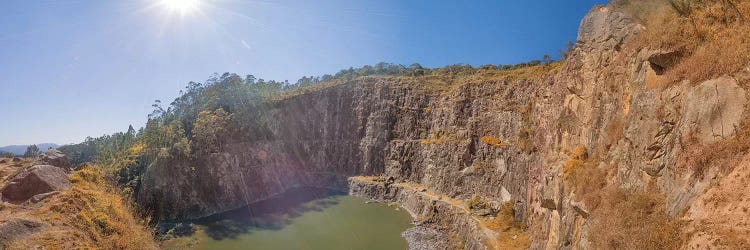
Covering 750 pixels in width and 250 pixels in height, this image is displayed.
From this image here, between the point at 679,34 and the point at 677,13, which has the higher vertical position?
the point at 677,13

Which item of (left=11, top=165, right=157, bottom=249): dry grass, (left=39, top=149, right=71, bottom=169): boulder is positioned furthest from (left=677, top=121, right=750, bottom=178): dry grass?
(left=39, top=149, right=71, bottom=169): boulder

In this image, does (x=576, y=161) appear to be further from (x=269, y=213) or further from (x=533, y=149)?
(x=269, y=213)

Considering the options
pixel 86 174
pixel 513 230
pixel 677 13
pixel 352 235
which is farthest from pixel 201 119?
pixel 677 13

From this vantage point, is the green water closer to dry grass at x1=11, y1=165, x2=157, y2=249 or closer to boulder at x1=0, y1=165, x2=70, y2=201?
dry grass at x1=11, y1=165, x2=157, y2=249

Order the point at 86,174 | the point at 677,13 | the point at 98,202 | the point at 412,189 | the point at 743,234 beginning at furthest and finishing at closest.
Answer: the point at 412,189 → the point at 86,174 → the point at 98,202 → the point at 677,13 → the point at 743,234

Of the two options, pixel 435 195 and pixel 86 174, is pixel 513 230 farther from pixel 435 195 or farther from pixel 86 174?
pixel 86 174

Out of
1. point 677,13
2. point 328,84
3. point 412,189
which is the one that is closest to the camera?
point 677,13
